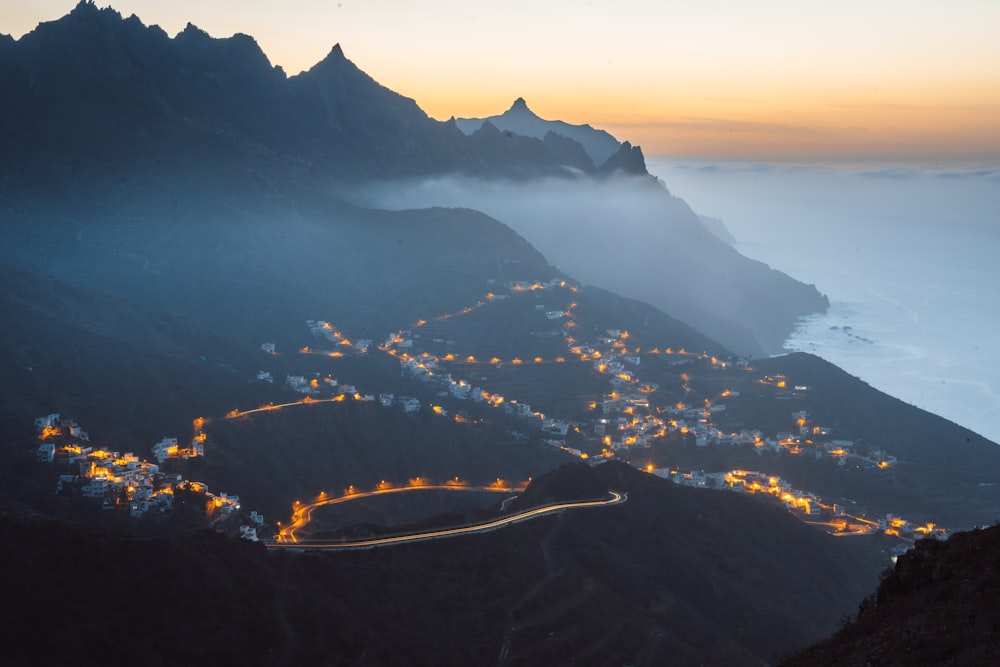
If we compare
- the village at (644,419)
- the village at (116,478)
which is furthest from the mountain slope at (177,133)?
the village at (116,478)

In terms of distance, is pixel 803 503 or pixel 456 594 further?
pixel 803 503

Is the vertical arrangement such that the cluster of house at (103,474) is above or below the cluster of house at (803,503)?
above

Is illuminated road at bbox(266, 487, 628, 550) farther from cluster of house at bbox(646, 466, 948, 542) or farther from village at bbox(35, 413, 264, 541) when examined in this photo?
cluster of house at bbox(646, 466, 948, 542)

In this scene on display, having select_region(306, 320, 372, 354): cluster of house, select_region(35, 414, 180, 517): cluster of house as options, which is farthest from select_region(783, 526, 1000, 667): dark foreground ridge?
select_region(306, 320, 372, 354): cluster of house

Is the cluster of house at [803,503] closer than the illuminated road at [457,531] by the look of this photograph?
No

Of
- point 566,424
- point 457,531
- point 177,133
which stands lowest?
point 566,424

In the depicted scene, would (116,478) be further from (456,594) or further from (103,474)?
(456,594)

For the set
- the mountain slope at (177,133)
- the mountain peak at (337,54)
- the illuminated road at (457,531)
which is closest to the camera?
the illuminated road at (457,531)

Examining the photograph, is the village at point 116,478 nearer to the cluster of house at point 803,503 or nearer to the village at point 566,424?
the village at point 566,424

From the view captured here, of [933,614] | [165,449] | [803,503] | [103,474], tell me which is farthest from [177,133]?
[933,614]
